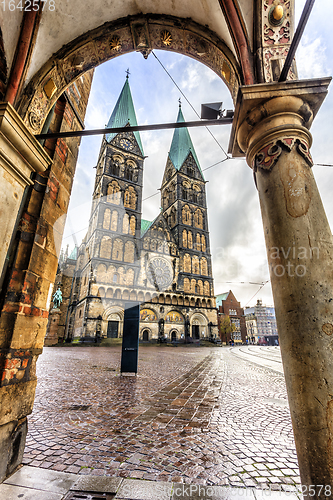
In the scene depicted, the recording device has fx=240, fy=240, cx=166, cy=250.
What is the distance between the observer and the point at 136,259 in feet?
96.1

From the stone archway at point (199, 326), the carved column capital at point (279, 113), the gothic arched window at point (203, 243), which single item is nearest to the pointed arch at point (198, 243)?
the gothic arched window at point (203, 243)

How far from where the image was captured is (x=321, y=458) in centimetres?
118

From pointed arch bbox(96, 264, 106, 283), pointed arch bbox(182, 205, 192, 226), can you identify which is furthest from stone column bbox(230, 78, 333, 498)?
pointed arch bbox(182, 205, 192, 226)

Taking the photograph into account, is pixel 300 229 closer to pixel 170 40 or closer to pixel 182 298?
pixel 170 40

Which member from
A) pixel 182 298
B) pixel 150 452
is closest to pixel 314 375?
pixel 150 452

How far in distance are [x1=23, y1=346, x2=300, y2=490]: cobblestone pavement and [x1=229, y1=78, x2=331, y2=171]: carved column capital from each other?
2.33m

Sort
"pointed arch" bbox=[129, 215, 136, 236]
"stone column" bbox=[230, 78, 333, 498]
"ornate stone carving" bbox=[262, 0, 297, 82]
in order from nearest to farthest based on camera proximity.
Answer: "stone column" bbox=[230, 78, 333, 498] < "ornate stone carving" bbox=[262, 0, 297, 82] < "pointed arch" bbox=[129, 215, 136, 236]

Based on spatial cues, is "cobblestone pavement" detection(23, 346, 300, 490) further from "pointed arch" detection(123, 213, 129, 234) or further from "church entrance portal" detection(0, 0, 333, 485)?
"pointed arch" detection(123, 213, 129, 234)

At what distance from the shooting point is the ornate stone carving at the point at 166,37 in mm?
2953

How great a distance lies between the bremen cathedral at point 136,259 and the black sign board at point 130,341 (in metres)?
18.7

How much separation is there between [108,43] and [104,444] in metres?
4.45

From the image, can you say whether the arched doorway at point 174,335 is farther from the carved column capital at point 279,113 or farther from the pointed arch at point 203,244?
the carved column capital at point 279,113

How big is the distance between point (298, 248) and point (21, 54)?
3043 mm

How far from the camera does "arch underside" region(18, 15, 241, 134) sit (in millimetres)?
2539
